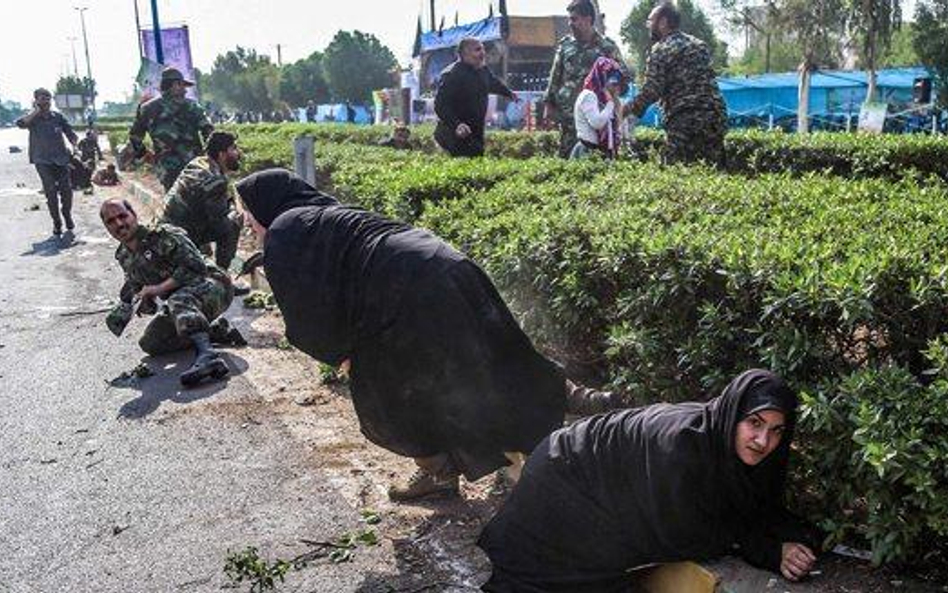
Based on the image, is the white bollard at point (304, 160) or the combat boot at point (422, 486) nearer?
the combat boot at point (422, 486)

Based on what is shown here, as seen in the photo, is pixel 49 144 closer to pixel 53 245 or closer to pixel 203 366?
pixel 53 245

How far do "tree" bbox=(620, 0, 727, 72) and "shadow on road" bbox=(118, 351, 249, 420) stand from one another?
1890 inches

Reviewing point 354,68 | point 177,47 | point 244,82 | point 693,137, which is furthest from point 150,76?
point 244,82

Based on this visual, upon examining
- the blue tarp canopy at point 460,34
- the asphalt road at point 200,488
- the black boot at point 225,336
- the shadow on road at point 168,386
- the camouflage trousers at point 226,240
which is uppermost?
the blue tarp canopy at point 460,34

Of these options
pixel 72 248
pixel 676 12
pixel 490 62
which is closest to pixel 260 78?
pixel 490 62

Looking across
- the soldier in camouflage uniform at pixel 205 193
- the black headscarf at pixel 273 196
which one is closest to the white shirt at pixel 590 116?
the soldier in camouflage uniform at pixel 205 193

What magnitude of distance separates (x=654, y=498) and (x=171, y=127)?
7.81 metres

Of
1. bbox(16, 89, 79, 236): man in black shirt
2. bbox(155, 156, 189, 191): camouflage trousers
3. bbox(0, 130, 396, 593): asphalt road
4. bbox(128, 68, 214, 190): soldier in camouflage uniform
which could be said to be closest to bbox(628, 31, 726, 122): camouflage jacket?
bbox(0, 130, 396, 593): asphalt road

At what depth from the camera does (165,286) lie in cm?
606

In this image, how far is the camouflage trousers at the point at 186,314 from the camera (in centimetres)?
598

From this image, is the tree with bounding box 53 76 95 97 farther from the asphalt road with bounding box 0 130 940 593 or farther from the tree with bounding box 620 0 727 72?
the asphalt road with bounding box 0 130 940 593

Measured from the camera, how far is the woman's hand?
2.70m

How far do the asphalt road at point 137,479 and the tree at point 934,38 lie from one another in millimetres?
26783

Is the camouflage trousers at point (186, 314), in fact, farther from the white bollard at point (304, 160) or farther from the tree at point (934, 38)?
the tree at point (934, 38)
